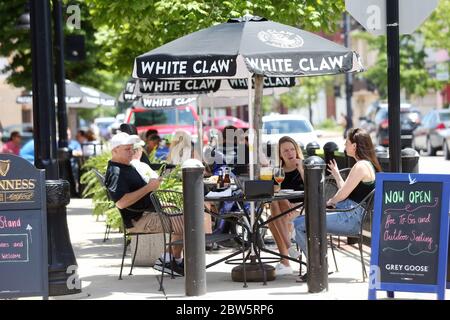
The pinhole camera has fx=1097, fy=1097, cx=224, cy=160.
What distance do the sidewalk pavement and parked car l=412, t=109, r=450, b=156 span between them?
74.8 feet

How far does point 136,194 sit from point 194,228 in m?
1.32

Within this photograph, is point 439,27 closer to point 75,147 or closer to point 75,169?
point 75,147

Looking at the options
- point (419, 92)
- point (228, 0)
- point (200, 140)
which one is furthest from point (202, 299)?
point (419, 92)

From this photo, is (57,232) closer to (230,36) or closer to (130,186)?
(130,186)

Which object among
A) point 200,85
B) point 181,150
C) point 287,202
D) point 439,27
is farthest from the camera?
point 439,27

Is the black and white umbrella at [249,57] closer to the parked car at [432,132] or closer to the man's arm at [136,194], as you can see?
the man's arm at [136,194]

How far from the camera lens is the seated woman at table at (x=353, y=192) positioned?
985 cm

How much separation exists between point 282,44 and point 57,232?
263 cm

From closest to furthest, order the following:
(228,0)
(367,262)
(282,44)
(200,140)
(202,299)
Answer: (202,299) → (282,44) → (367,262) → (228,0) → (200,140)

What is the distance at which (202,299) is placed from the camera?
8.91m

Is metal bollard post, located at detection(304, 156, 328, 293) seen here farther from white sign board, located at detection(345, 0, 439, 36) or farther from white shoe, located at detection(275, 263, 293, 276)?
white shoe, located at detection(275, 263, 293, 276)

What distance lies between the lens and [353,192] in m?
9.99

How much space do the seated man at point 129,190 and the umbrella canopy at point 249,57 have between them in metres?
0.84

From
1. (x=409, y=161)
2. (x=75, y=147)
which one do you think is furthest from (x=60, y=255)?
(x=75, y=147)
